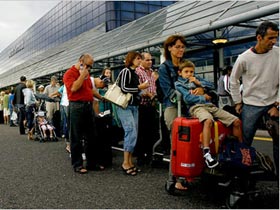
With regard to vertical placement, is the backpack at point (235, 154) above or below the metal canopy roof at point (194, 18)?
below

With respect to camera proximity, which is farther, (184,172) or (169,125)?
(169,125)

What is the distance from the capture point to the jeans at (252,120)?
3.55 m

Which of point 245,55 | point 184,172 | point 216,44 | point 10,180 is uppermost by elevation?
point 216,44

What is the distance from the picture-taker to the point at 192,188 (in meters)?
3.97

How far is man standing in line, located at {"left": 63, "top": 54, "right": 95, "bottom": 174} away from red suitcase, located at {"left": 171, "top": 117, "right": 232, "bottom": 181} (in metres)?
1.92

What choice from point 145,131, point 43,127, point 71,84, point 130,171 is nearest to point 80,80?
point 71,84

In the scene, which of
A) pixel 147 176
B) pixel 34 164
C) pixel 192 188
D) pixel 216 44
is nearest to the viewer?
pixel 192 188

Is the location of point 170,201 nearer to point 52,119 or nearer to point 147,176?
point 147,176

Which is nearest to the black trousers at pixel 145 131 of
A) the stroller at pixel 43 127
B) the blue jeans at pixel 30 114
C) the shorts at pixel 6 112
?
the stroller at pixel 43 127

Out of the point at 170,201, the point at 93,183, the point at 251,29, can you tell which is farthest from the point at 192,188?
the point at 251,29

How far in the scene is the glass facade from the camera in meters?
39.7

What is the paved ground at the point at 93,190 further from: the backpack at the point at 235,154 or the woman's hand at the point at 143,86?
the woman's hand at the point at 143,86

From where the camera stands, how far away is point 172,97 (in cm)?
396

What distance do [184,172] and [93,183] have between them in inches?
56.3
